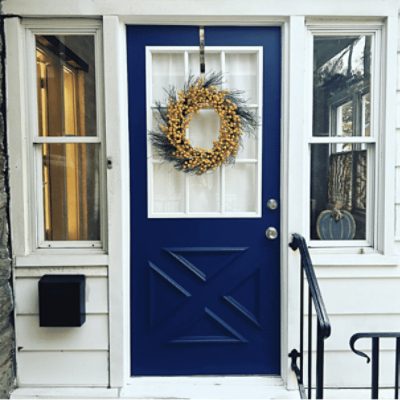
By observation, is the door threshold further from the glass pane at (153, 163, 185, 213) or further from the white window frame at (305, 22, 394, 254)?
the glass pane at (153, 163, 185, 213)

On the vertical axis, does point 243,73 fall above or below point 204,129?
above

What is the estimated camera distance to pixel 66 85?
2232 millimetres

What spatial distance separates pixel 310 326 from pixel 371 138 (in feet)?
3.67

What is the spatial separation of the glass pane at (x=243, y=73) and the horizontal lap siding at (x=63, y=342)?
1307 mm

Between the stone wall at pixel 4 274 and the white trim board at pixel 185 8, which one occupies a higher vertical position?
the white trim board at pixel 185 8

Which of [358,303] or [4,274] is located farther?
[358,303]

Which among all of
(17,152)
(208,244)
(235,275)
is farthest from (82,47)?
(235,275)

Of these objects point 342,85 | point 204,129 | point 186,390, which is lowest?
point 186,390

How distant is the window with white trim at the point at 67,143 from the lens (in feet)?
7.26

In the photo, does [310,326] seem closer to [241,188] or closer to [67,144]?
[241,188]

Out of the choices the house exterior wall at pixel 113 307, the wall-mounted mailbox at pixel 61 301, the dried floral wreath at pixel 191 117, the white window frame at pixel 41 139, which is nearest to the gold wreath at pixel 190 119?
the dried floral wreath at pixel 191 117

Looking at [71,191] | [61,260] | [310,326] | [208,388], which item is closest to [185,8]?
[71,191]

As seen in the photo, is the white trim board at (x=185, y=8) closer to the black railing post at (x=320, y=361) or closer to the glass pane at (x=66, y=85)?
the glass pane at (x=66, y=85)

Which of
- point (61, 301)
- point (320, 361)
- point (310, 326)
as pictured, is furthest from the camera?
point (61, 301)
